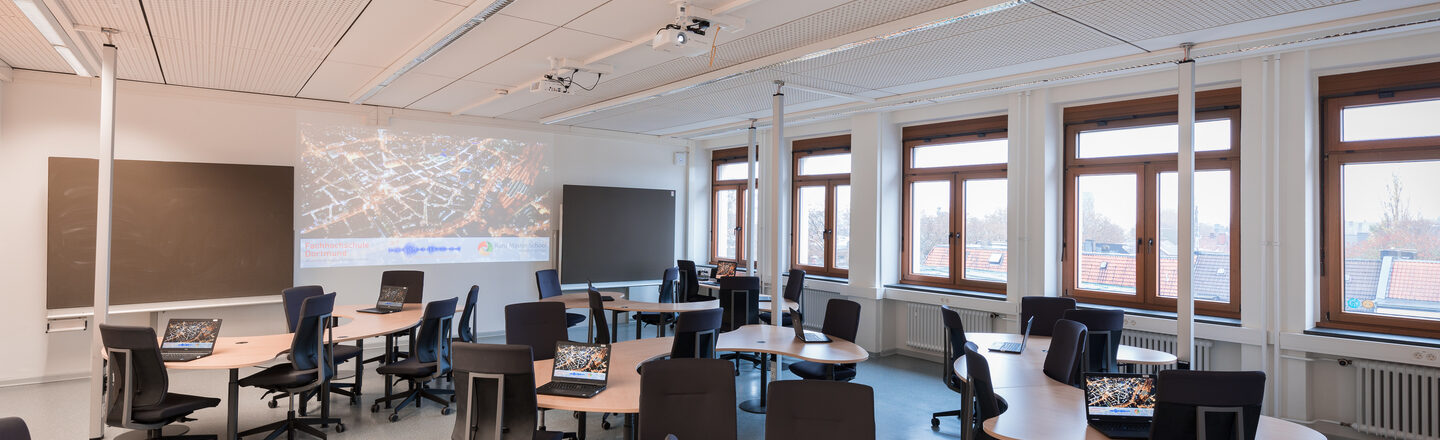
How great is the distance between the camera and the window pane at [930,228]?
7562 millimetres

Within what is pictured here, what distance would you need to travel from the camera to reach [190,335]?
14.5ft

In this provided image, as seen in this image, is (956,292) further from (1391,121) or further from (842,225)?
(1391,121)

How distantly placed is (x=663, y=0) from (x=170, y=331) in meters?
3.93

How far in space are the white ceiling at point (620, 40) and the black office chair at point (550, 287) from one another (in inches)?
88.1

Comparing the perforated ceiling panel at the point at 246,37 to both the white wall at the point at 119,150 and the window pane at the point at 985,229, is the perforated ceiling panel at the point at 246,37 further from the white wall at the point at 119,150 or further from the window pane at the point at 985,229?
the window pane at the point at 985,229

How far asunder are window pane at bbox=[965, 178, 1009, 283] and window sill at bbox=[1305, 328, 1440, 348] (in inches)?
100

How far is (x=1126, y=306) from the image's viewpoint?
6043mm

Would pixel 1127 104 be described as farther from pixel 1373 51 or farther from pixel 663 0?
pixel 663 0

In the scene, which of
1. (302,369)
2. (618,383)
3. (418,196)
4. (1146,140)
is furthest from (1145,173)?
(418,196)

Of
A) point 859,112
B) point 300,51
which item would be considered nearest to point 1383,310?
point 859,112

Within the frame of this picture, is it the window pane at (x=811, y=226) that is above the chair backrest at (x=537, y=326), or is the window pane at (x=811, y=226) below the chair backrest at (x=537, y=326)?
above

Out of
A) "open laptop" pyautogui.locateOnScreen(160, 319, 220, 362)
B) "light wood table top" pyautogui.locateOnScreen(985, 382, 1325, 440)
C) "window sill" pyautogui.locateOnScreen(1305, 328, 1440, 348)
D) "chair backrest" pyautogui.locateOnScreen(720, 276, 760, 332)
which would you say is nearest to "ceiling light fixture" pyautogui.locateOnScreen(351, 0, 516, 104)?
"open laptop" pyautogui.locateOnScreen(160, 319, 220, 362)

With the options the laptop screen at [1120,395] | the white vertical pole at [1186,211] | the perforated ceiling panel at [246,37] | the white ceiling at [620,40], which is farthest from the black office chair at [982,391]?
the perforated ceiling panel at [246,37]

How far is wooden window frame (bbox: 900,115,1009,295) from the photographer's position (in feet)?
23.1
